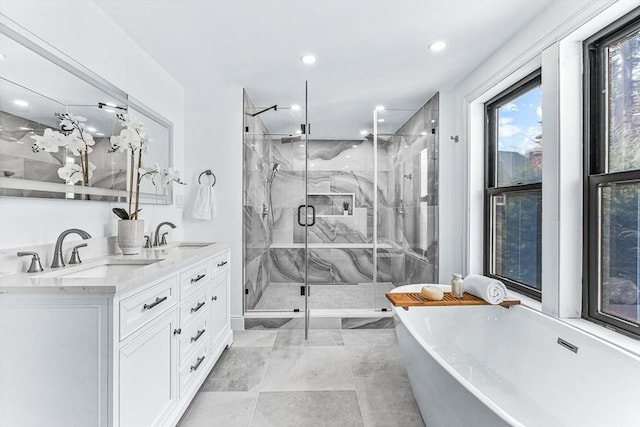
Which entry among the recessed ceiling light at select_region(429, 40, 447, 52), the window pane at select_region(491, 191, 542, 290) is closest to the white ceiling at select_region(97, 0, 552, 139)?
the recessed ceiling light at select_region(429, 40, 447, 52)

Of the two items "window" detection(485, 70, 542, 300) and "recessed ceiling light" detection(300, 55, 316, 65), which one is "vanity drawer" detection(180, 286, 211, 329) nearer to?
"recessed ceiling light" detection(300, 55, 316, 65)

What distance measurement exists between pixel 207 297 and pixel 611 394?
7.43ft

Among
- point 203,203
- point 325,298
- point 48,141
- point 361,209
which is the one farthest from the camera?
point 361,209

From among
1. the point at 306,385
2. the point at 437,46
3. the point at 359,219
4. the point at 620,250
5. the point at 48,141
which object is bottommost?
the point at 306,385

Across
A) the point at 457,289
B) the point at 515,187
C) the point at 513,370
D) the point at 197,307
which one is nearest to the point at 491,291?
the point at 457,289

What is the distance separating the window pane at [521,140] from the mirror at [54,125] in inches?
116

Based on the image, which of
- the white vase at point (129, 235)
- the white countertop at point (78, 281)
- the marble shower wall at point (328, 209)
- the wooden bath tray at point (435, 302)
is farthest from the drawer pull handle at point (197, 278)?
the marble shower wall at point (328, 209)

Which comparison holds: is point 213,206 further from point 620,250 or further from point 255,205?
point 620,250

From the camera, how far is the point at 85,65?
1.94m

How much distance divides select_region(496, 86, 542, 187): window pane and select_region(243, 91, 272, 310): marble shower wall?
95.2 inches

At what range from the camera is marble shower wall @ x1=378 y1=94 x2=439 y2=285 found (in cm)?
353

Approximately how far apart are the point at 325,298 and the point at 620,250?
112 inches

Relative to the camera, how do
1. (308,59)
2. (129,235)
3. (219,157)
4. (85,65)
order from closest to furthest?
(85,65), (129,235), (308,59), (219,157)

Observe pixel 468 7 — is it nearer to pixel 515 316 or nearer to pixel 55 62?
pixel 515 316
